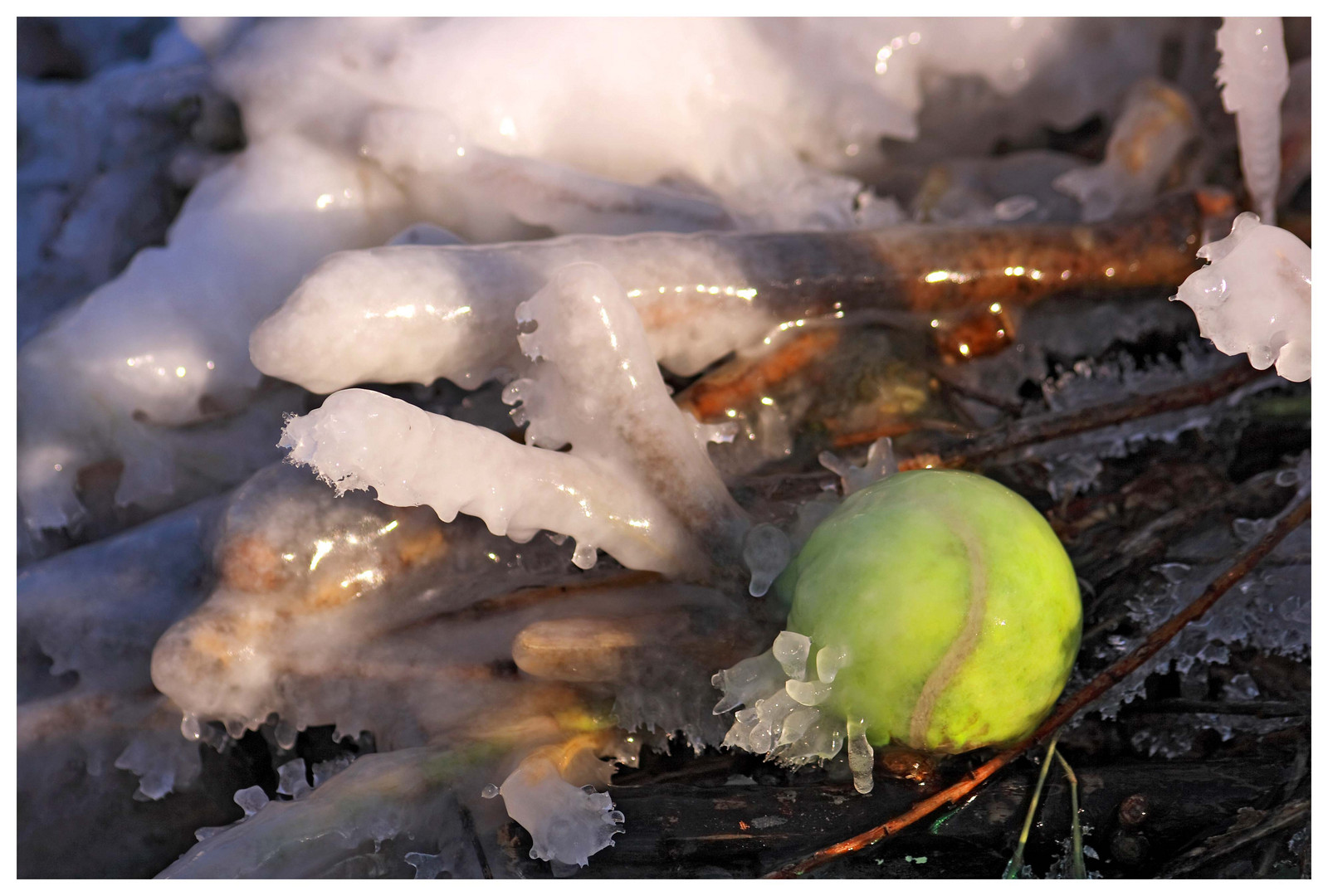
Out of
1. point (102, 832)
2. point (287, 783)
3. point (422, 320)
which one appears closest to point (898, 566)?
point (422, 320)

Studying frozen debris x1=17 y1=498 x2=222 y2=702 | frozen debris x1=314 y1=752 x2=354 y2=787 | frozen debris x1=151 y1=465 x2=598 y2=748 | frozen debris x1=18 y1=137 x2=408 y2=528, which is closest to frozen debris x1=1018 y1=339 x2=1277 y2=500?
frozen debris x1=151 y1=465 x2=598 y2=748

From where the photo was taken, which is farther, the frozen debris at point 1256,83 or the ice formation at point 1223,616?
the frozen debris at point 1256,83

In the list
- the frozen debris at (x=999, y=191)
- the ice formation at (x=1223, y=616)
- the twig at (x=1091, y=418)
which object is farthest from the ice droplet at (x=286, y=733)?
the frozen debris at (x=999, y=191)

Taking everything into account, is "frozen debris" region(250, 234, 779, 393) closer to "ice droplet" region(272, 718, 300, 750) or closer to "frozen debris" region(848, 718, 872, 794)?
"ice droplet" region(272, 718, 300, 750)

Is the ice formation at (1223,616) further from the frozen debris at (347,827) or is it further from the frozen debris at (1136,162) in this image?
the frozen debris at (347,827)

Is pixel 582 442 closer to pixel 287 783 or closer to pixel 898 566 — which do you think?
pixel 898 566
